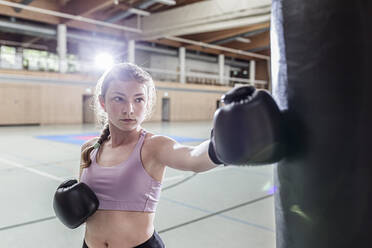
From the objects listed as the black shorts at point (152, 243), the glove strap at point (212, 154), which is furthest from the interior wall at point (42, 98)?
the glove strap at point (212, 154)

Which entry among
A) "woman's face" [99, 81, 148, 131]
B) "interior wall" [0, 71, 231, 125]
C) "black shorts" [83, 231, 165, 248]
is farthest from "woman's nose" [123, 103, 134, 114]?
"interior wall" [0, 71, 231, 125]

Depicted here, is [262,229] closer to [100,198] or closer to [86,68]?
[100,198]

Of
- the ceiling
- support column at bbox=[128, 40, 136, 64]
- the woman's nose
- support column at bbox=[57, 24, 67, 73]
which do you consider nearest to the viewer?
the woman's nose

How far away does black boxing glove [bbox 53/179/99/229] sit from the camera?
4.30ft

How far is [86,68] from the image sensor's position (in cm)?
1747

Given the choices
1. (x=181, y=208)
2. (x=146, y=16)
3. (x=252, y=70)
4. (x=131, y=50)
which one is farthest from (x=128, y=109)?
(x=252, y=70)

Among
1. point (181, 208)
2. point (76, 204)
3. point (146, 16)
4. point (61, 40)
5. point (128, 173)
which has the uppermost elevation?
point (146, 16)

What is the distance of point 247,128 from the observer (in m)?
0.85

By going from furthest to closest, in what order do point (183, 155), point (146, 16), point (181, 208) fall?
1. point (146, 16)
2. point (181, 208)
3. point (183, 155)

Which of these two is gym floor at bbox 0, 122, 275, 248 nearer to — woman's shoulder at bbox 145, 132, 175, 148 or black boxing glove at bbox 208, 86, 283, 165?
woman's shoulder at bbox 145, 132, 175, 148

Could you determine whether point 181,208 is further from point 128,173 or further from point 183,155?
point 183,155

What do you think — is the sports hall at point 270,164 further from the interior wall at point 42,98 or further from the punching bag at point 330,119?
the interior wall at point 42,98

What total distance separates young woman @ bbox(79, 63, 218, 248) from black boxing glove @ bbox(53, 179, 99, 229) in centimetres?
3

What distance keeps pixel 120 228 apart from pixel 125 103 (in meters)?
0.51
